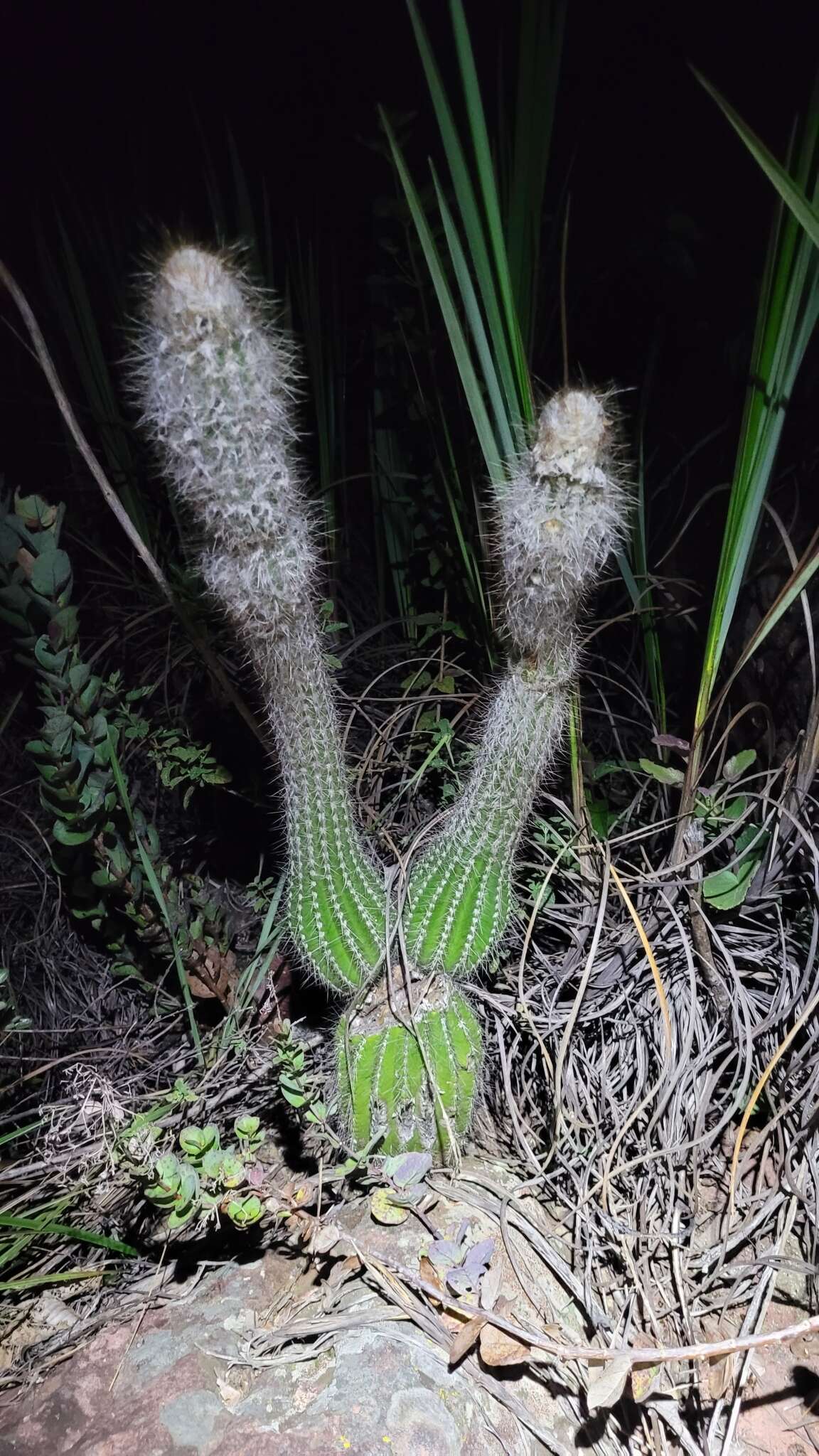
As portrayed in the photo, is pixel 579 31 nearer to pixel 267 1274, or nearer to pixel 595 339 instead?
pixel 595 339

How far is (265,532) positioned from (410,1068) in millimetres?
592

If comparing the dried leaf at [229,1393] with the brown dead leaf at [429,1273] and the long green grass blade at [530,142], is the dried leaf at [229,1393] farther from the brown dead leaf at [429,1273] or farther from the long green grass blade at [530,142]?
the long green grass blade at [530,142]

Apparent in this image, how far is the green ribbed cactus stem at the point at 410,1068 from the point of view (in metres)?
0.95

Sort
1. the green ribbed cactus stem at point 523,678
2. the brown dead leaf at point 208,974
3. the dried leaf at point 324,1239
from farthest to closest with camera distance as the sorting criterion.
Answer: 1. the brown dead leaf at point 208,974
2. the dried leaf at point 324,1239
3. the green ribbed cactus stem at point 523,678

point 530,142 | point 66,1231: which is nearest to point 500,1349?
point 66,1231

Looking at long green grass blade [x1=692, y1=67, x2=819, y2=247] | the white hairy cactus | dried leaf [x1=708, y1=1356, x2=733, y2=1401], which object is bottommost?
dried leaf [x1=708, y1=1356, x2=733, y2=1401]

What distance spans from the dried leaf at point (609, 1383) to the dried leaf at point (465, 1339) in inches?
4.1

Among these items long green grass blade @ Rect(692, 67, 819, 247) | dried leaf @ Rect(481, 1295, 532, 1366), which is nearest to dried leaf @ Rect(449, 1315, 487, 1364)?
dried leaf @ Rect(481, 1295, 532, 1366)

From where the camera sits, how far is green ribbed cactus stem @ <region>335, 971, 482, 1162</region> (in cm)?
95

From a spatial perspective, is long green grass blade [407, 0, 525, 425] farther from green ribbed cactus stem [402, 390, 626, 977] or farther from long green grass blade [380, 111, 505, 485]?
green ribbed cactus stem [402, 390, 626, 977]

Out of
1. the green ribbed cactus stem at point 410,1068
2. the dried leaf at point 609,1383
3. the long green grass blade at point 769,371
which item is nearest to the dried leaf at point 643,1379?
the dried leaf at point 609,1383

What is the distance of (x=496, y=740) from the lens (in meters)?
0.96

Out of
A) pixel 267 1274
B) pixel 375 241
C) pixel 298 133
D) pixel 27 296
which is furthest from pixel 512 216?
pixel 267 1274

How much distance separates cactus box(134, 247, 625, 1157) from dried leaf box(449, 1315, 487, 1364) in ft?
0.61
